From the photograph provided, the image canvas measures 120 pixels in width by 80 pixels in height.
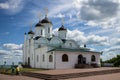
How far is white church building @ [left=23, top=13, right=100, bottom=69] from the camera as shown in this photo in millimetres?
34422

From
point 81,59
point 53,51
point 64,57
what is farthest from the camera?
point 81,59

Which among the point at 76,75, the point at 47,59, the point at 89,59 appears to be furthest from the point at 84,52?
the point at 76,75

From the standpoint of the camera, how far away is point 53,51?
3384cm

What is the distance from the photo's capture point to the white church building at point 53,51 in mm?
34422

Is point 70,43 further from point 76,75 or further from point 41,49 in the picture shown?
point 76,75

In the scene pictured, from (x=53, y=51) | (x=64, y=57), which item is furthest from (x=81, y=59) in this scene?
(x=53, y=51)

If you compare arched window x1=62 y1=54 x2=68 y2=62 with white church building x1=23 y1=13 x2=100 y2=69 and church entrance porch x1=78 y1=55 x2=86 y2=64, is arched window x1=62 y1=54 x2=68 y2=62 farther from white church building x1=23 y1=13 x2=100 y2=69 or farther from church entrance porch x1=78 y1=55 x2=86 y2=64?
church entrance porch x1=78 y1=55 x2=86 y2=64

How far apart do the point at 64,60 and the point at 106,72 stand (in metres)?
10.8

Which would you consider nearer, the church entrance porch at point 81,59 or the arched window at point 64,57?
the arched window at point 64,57

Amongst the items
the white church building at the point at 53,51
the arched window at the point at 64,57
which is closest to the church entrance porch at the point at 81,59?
the white church building at the point at 53,51

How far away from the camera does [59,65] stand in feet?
111

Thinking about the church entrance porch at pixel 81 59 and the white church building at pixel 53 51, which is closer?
the white church building at pixel 53 51

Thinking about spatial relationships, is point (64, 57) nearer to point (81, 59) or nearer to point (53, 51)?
point (53, 51)

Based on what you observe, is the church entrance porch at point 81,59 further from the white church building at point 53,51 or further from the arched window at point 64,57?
the arched window at point 64,57
